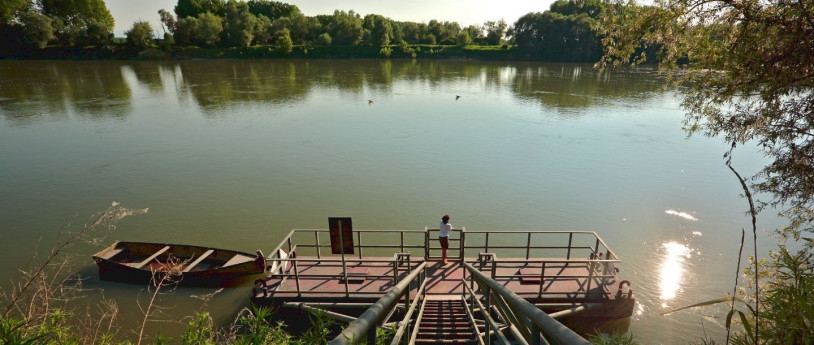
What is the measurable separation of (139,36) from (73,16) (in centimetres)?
2289

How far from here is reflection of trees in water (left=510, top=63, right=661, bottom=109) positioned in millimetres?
43750

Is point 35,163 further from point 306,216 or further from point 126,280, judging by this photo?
point 306,216

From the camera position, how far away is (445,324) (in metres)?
6.91

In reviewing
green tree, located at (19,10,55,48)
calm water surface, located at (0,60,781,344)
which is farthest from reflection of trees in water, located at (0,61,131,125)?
green tree, located at (19,10,55,48)

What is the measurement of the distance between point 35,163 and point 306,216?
692 inches

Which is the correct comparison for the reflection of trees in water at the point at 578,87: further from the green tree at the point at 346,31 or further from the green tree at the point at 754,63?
the green tree at the point at 346,31

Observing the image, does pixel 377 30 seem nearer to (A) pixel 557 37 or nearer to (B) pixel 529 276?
(A) pixel 557 37

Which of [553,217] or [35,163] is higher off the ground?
[35,163]

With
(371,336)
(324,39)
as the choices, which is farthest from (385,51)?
(371,336)

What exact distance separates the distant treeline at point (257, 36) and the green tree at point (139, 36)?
19 centimetres

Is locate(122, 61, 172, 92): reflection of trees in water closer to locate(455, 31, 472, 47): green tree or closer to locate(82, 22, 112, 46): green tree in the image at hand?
locate(82, 22, 112, 46): green tree

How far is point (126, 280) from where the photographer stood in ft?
38.0

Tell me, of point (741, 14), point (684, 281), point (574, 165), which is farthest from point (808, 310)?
point (574, 165)

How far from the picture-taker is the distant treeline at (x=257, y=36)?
78544mm
